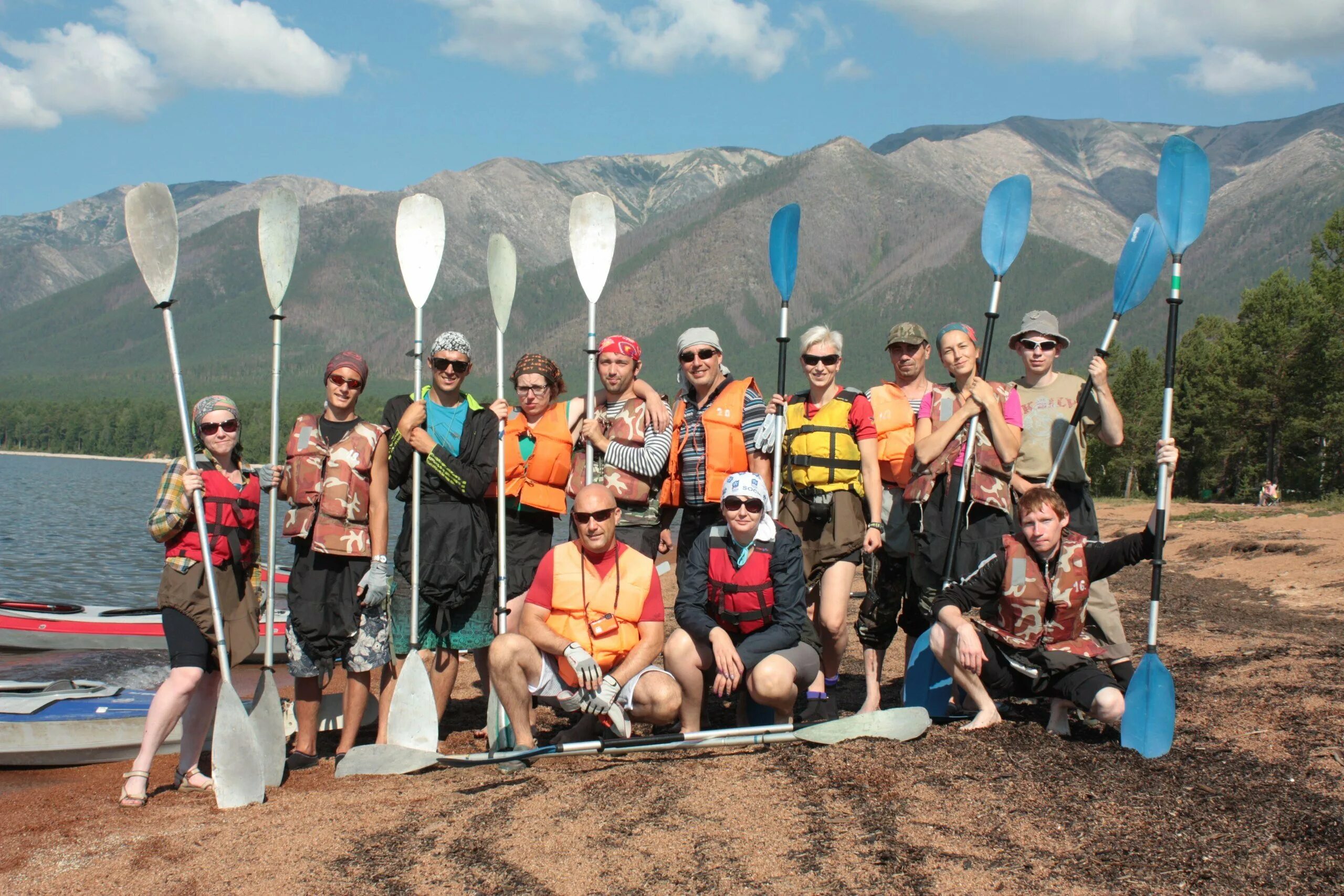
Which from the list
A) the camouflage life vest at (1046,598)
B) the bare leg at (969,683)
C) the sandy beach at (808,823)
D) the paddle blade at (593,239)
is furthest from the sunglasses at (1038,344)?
the paddle blade at (593,239)

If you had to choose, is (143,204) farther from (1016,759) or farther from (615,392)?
(1016,759)

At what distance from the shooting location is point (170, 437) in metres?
114

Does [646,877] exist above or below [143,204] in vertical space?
below

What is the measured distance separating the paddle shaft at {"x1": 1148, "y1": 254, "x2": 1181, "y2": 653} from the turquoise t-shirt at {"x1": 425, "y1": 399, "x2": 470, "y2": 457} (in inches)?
143

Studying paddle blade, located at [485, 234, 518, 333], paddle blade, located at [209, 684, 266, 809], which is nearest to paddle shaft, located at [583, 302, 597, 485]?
paddle blade, located at [485, 234, 518, 333]

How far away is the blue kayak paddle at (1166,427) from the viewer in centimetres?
491

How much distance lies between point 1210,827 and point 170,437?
123 meters

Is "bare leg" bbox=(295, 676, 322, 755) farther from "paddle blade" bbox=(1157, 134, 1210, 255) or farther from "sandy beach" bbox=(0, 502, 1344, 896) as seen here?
"paddle blade" bbox=(1157, 134, 1210, 255)

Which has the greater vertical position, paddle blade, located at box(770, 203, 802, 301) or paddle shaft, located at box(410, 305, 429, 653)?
paddle blade, located at box(770, 203, 802, 301)

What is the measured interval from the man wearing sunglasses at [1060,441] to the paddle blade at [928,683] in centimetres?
84

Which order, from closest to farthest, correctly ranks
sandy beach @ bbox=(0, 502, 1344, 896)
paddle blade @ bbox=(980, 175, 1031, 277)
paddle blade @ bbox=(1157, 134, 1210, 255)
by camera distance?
sandy beach @ bbox=(0, 502, 1344, 896) → paddle blade @ bbox=(1157, 134, 1210, 255) → paddle blade @ bbox=(980, 175, 1031, 277)

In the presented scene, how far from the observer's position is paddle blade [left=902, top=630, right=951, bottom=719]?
5832mm

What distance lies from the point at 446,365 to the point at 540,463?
2.64 feet

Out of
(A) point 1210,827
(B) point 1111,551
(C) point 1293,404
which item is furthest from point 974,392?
(C) point 1293,404
